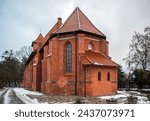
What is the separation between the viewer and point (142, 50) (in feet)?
15.7

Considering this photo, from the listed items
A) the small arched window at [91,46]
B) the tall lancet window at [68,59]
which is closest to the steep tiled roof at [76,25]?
the small arched window at [91,46]

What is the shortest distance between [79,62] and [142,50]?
12.6 ft

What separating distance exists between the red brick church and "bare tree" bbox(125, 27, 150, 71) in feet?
9.76

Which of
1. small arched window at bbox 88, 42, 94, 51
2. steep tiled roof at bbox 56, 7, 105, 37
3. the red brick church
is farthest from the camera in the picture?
small arched window at bbox 88, 42, 94, 51

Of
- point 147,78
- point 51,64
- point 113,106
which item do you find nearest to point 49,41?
point 51,64

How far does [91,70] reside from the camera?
8086 mm

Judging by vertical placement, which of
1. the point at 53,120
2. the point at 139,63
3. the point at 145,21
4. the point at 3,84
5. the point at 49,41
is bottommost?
the point at 53,120

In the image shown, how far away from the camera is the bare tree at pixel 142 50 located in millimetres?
4410

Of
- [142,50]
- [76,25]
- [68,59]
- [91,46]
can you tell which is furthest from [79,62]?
[142,50]

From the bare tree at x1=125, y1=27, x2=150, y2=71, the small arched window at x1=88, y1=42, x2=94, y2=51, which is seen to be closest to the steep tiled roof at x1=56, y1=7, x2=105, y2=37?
the small arched window at x1=88, y1=42, x2=94, y2=51

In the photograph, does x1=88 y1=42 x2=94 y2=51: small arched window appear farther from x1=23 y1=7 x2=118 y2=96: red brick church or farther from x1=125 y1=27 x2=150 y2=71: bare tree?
x1=125 y1=27 x2=150 y2=71: bare tree

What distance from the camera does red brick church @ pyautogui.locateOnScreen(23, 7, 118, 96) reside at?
817 cm

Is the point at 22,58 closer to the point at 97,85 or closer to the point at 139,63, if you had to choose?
the point at 139,63

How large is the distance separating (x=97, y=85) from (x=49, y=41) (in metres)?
2.76
